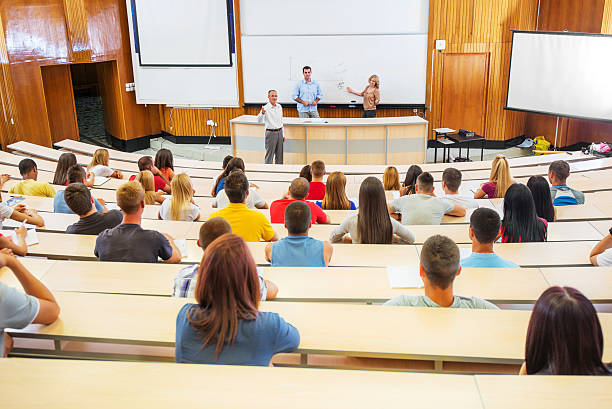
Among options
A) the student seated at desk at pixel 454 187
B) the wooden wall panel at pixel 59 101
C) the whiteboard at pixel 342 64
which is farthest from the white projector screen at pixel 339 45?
the student seated at desk at pixel 454 187

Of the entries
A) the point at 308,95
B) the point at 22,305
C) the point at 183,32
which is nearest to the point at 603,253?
the point at 22,305

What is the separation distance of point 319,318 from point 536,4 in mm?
9915

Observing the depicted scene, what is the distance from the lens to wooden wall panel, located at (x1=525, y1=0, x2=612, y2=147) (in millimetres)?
9094

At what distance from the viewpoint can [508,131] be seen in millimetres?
10711

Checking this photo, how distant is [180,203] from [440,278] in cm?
282

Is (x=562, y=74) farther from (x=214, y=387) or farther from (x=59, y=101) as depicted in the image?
(x=214, y=387)

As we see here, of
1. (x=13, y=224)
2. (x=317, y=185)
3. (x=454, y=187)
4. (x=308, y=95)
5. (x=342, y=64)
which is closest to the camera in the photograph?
(x=13, y=224)

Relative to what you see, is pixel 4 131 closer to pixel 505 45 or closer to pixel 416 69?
pixel 416 69

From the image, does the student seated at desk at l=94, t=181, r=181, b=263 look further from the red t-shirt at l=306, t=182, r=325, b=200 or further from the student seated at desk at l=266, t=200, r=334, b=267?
the red t-shirt at l=306, t=182, r=325, b=200

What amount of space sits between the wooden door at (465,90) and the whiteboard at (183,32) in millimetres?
4218

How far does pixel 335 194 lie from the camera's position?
5.03 meters

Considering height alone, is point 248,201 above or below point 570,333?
below

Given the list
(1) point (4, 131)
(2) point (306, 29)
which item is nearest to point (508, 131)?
(2) point (306, 29)

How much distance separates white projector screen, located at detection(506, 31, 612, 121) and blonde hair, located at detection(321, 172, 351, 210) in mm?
5940
